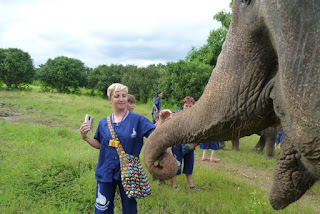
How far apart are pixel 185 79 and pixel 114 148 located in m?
10.5

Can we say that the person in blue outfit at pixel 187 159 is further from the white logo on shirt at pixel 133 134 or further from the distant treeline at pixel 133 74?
the distant treeline at pixel 133 74

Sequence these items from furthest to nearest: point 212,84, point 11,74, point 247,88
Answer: point 11,74 < point 212,84 < point 247,88

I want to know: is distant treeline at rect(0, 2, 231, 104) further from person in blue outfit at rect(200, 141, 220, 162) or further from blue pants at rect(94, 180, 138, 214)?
blue pants at rect(94, 180, 138, 214)

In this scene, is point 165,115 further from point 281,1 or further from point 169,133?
point 281,1

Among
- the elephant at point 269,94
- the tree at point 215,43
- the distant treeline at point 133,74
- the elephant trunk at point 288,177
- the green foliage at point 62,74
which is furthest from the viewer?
the green foliage at point 62,74

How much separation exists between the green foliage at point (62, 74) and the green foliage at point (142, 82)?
7198 millimetres

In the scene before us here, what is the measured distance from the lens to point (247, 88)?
1.50m

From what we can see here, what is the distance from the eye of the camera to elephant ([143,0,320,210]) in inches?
42.9

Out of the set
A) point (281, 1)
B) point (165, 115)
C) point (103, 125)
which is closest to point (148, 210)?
point (103, 125)

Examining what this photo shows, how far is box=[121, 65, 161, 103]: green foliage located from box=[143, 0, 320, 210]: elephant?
2451 cm

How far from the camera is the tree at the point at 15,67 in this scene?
26.9 m

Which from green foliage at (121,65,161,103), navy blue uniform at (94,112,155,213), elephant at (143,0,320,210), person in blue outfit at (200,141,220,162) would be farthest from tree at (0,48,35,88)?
elephant at (143,0,320,210)

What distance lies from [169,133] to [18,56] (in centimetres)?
2935

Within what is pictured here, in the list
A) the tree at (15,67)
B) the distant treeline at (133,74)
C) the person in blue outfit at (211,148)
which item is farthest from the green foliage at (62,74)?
the person in blue outfit at (211,148)
